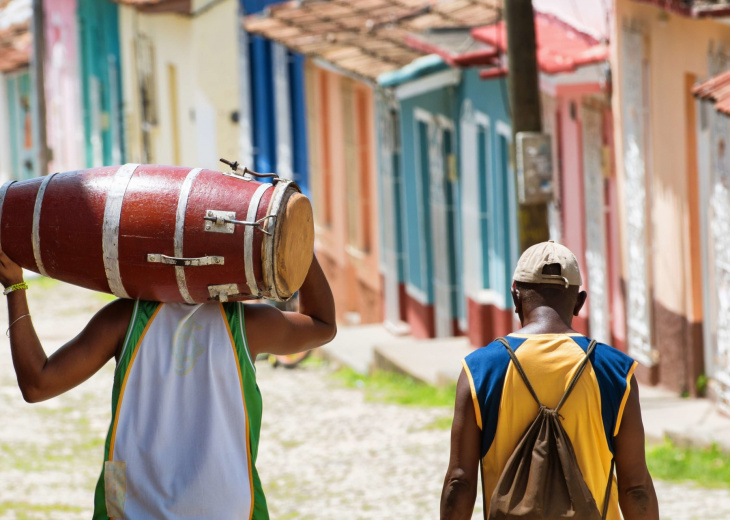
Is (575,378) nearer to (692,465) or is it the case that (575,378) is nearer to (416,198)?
(692,465)

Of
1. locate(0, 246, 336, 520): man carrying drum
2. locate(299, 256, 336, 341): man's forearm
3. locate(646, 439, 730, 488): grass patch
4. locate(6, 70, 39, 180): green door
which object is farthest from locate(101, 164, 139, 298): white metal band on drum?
locate(6, 70, 39, 180): green door

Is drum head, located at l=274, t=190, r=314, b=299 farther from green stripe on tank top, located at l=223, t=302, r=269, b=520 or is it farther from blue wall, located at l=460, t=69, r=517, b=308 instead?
blue wall, located at l=460, t=69, r=517, b=308

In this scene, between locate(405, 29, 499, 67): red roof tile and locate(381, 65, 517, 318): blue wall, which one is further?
locate(381, 65, 517, 318): blue wall

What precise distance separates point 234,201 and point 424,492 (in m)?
4.90

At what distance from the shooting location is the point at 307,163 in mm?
18562

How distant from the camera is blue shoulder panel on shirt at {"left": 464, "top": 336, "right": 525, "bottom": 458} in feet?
11.3

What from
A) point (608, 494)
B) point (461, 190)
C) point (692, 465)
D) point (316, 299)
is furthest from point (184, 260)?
point (461, 190)

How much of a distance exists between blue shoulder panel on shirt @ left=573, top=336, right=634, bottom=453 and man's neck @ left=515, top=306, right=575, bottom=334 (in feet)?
0.21

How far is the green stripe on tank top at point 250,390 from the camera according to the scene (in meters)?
3.60

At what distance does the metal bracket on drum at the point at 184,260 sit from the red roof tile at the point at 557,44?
21.8ft

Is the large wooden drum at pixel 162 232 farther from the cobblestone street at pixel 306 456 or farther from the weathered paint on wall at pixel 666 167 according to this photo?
the weathered paint on wall at pixel 666 167

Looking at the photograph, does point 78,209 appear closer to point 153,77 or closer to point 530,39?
point 530,39

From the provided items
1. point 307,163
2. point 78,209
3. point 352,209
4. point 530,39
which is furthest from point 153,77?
point 78,209

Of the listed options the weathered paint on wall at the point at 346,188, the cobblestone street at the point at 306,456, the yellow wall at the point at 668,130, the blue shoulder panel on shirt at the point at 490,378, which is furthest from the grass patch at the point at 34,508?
the weathered paint on wall at the point at 346,188
